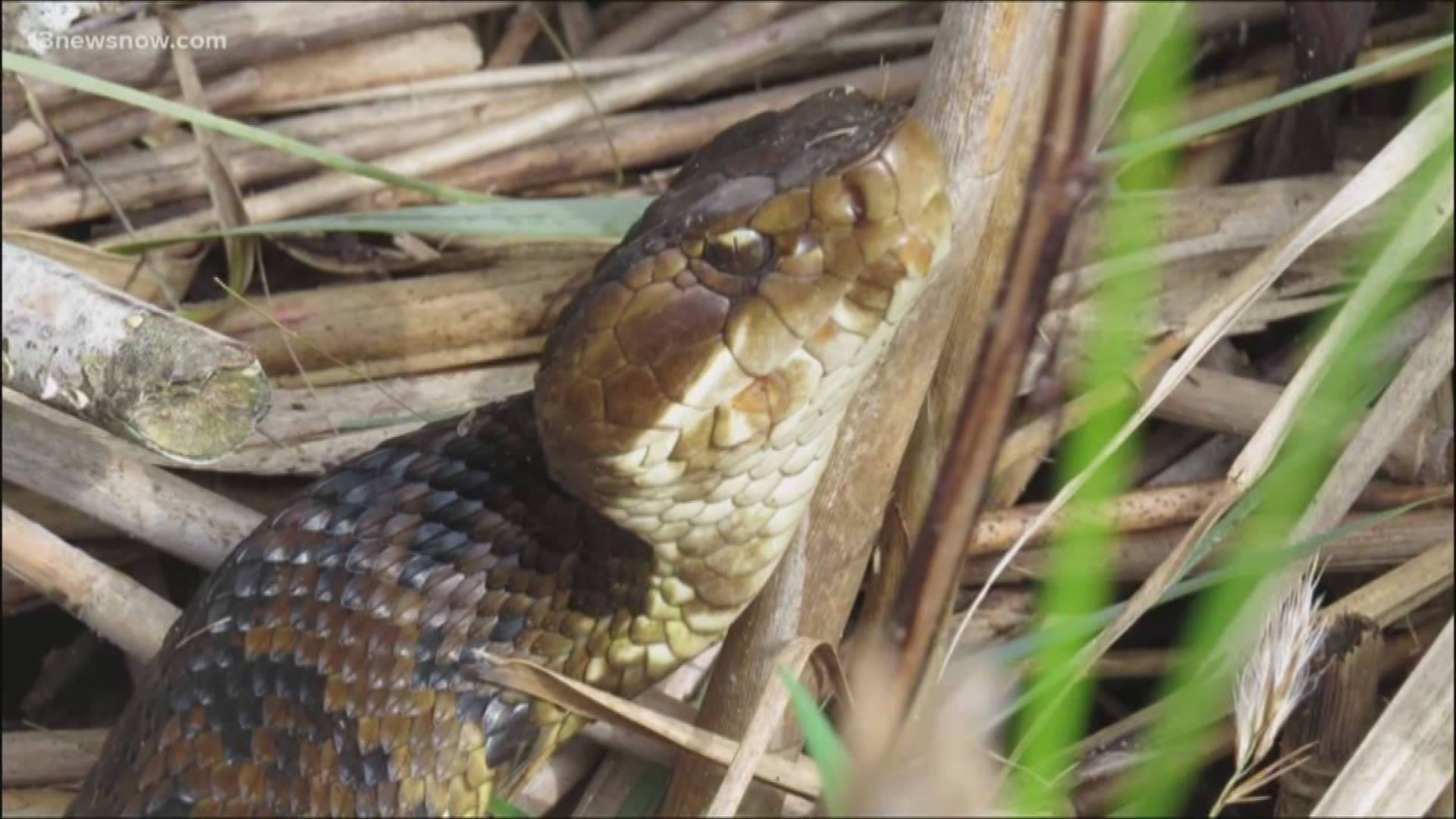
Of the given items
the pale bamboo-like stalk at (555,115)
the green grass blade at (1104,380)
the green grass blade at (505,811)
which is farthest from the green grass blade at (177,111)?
the green grass blade at (1104,380)

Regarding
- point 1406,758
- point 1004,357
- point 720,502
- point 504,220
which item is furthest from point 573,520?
point 1004,357

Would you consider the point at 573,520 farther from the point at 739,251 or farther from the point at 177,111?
the point at 177,111

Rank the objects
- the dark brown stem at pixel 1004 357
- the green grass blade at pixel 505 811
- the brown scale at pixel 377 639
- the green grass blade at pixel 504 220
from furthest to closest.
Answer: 1. the green grass blade at pixel 504 220
2. the brown scale at pixel 377 639
3. the green grass blade at pixel 505 811
4. the dark brown stem at pixel 1004 357

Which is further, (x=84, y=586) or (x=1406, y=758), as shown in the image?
(x=84, y=586)

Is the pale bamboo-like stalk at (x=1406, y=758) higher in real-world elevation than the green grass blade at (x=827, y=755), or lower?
higher

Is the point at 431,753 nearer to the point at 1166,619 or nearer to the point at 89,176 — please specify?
the point at 1166,619

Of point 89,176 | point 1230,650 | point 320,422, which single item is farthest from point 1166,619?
point 89,176

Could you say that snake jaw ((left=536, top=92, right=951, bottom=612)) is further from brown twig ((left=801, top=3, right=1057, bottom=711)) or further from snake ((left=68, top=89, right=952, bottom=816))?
brown twig ((left=801, top=3, right=1057, bottom=711))

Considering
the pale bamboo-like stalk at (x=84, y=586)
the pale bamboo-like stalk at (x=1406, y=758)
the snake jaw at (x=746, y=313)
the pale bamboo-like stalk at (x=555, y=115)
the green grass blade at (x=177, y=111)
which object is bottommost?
the pale bamboo-like stalk at (x=1406, y=758)

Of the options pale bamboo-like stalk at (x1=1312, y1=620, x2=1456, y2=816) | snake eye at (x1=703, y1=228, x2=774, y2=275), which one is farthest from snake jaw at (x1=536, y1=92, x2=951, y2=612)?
pale bamboo-like stalk at (x1=1312, y1=620, x2=1456, y2=816)

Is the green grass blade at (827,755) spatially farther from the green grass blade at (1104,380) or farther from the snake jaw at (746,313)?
the snake jaw at (746,313)
